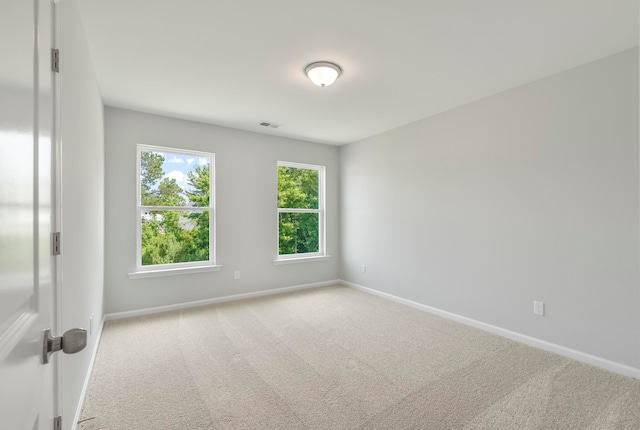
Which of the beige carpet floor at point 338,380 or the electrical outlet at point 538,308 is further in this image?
the electrical outlet at point 538,308

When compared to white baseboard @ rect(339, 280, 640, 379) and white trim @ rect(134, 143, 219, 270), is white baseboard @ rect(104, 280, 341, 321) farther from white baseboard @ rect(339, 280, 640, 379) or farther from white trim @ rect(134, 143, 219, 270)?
white baseboard @ rect(339, 280, 640, 379)

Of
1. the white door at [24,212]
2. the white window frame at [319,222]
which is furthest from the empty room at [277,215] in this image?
the white window frame at [319,222]

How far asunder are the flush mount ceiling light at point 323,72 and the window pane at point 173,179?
2216 millimetres

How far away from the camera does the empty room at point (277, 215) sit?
1.16m

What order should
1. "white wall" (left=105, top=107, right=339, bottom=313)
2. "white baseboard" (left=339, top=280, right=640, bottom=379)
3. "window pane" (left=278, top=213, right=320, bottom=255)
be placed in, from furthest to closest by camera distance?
"window pane" (left=278, top=213, right=320, bottom=255)
"white wall" (left=105, top=107, right=339, bottom=313)
"white baseboard" (left=339, top=280, right=640, bottom=379)

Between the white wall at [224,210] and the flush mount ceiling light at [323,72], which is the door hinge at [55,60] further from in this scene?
the white wall at [224,210]

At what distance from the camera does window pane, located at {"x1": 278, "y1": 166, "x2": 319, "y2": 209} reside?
489 cm

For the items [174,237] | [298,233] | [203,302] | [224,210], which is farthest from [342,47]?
[203,302]

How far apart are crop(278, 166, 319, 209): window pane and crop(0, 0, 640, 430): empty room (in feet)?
0.90

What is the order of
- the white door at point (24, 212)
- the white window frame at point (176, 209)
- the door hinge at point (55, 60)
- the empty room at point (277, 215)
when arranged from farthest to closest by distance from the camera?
the white window frame at point (176, 209), the empty room at point (277, 215), the door hinge at point (55, 60), the white door at point (24, 212)

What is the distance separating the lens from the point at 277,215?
187 inches

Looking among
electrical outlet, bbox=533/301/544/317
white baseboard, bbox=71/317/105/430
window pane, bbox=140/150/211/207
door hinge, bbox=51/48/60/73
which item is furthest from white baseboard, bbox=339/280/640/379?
door hinge, bbox=51/48/60/73

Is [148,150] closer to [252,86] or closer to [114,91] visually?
[114,91]

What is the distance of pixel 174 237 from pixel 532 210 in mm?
4103
